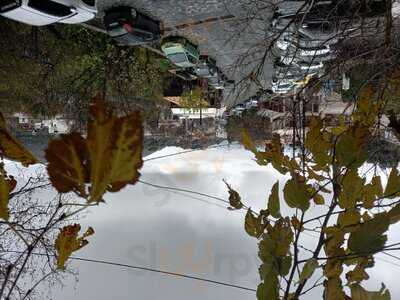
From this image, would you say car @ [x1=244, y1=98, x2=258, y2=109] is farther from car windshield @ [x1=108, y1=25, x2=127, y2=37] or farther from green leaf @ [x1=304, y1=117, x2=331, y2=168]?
green leaf @ [x1=304, y1=117, x2=331, y2=168]

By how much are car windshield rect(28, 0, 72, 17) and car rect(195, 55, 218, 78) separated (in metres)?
6.42

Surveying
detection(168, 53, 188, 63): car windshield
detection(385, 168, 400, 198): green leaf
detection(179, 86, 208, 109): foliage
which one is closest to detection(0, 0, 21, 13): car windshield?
detection(168, 53, 188, 63): car windshield

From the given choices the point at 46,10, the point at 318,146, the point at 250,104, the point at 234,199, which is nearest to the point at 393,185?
the point at 318,146

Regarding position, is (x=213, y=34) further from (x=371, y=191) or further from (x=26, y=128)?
(x=371, y=191)

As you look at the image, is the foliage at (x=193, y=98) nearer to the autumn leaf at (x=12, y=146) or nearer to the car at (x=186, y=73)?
the car at (x=186, y=73)

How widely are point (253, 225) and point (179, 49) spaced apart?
948 centimetres

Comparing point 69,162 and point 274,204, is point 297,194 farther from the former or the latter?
point 69,162

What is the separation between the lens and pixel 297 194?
118cm

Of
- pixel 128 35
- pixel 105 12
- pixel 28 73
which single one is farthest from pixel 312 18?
pixel 28 73

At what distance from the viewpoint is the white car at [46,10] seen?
6703 millimetres

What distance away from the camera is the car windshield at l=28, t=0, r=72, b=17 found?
682cm

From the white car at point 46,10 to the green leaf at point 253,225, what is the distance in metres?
6.62

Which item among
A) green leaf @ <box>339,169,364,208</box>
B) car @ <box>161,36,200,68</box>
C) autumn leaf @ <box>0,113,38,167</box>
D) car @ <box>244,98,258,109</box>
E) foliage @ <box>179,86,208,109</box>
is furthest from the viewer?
car @ <box>244,98,258,109</box>

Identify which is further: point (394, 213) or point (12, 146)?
point (394, 213)
